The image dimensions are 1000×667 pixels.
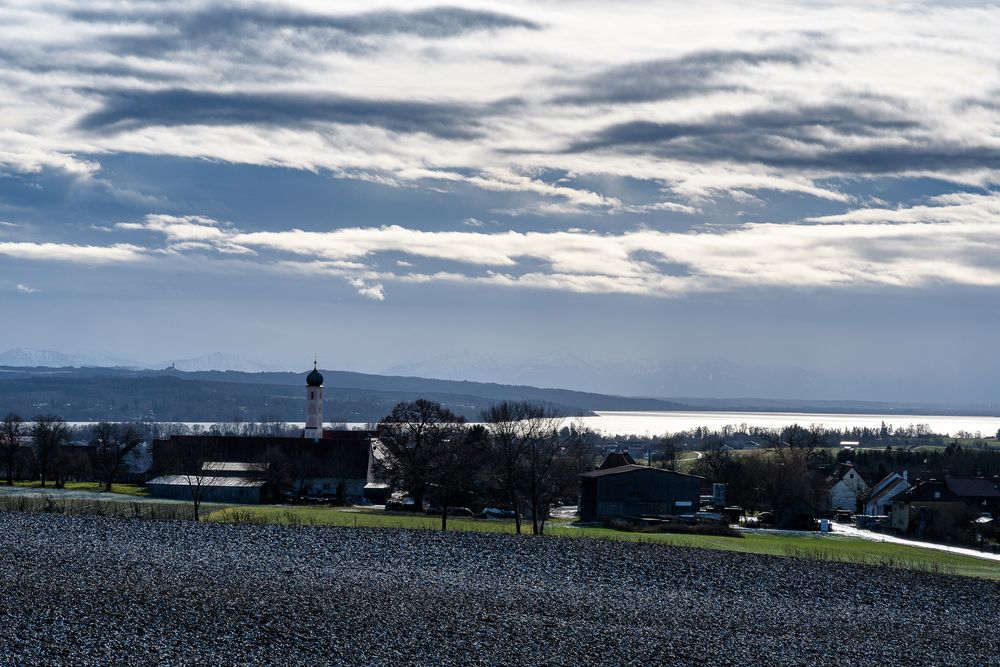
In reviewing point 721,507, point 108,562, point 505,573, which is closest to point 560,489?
point 721,507

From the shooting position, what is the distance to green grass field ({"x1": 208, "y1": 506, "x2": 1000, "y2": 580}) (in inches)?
2212

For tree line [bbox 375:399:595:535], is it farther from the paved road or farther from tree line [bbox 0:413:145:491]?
tree line [bbox 0:413:145:491]

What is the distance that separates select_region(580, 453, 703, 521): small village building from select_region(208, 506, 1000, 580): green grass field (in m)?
11.9

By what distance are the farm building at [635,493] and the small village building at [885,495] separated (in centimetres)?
3055

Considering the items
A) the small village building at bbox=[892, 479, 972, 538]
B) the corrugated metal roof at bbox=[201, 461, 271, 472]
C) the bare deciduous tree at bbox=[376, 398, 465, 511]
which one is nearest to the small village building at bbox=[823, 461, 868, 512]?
the small village building at bbox=[892, 479, 972, 538]

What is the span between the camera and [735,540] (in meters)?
64.1

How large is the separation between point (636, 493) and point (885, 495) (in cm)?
3773

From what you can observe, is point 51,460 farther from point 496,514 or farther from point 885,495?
point 885,495

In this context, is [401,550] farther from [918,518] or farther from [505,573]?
[918,518]

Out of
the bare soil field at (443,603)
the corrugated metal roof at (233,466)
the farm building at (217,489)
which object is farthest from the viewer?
the corrugated metal roof at (233,466)

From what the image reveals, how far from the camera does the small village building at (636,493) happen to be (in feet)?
275

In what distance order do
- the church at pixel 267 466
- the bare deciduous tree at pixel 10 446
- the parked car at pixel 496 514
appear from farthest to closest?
the bare deciduous tree at pixel 10 446 < the church at pixel 267 466 < the parked car at pixel 496 514

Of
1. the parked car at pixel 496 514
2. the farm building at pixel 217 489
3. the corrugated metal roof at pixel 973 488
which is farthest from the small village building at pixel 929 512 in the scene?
the farm building at pixel 217 489

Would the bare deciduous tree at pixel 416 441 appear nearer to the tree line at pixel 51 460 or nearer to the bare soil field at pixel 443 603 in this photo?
the tree line at pixel 51 460
